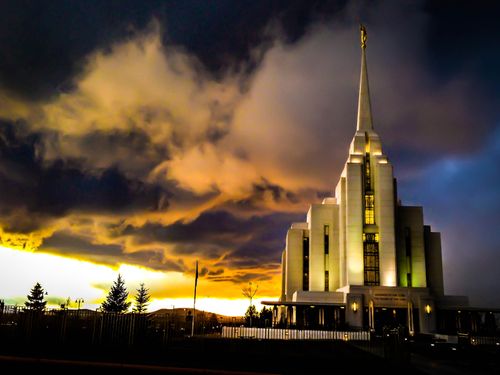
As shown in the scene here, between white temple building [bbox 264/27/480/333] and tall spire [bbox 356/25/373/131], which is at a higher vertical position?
Result: tall spire [bbox 356/25/373/131]

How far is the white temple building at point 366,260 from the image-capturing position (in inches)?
2324

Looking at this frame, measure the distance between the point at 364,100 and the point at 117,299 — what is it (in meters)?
65.2

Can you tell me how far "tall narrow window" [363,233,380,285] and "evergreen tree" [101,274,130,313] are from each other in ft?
194

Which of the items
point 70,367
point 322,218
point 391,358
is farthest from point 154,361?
point 322,218

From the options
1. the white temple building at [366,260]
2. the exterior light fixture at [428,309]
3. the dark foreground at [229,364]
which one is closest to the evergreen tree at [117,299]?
the white temple building at [366,260]

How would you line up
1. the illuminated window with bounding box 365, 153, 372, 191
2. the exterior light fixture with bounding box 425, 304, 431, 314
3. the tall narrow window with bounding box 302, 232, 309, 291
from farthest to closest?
the tall narrow window with bounding box 302, 232, 309, 291 → the illuminated window with bounding box 365, 153, 372, 191 → the exterior light fixture with bounding box 425, 304, 431, 314

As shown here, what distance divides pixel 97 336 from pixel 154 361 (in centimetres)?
1156

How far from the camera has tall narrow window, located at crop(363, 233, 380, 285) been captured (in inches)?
2566

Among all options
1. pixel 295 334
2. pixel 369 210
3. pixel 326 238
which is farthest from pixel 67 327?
Answer: pixel 326 238

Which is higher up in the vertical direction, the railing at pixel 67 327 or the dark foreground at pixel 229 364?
the railing at pixel 67 327

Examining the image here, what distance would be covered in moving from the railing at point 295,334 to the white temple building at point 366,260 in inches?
431

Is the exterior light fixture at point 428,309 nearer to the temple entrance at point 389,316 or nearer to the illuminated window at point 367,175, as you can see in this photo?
the temple entrance at point 389,316

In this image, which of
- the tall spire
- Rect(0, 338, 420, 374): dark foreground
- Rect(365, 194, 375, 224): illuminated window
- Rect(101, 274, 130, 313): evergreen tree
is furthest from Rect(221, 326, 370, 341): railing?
Rect(101, 274, 130, 313): evergreen tree

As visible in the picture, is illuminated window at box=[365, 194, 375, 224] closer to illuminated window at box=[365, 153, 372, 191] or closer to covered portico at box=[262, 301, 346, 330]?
illuminated window at box=[365, 153, 372, 191]
